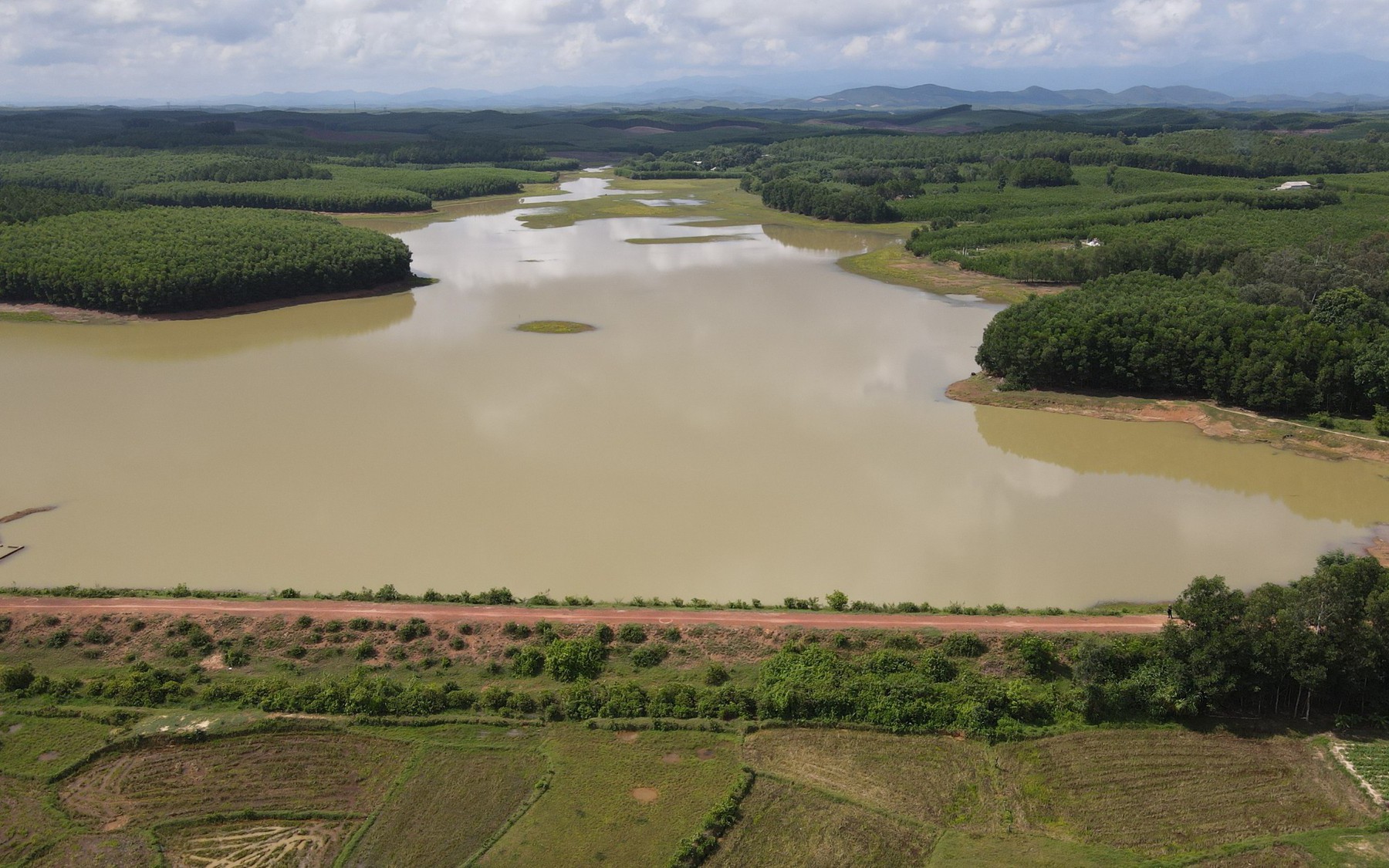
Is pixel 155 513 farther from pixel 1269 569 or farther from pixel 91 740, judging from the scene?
pixel 1269 569

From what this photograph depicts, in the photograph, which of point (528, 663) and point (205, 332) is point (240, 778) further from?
point (205, 332)

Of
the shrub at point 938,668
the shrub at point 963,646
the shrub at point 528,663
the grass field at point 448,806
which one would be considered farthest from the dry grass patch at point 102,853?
the shrub at point 963,646

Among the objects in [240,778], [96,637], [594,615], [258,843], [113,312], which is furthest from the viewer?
[113,312]

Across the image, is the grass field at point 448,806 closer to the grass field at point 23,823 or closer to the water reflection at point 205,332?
the grass field at point 23,823

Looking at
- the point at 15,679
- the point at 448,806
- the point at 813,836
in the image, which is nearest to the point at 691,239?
the point at 15,679

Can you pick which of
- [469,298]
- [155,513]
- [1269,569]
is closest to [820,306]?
[469,298]
